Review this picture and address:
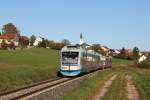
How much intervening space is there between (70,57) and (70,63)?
2.47ft

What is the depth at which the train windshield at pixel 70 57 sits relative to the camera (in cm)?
4784

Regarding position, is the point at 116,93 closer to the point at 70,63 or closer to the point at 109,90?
the point at 109,90

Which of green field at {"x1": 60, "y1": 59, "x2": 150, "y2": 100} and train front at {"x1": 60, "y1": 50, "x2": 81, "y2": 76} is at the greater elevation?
train front at {"x1": 60, "y1": 50, "x2": 81, "y2": 76}

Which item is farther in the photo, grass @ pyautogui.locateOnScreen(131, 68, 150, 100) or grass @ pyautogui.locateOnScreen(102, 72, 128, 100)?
grass @ pyautogui.locateOnScreen(131, 68, 150, 100)

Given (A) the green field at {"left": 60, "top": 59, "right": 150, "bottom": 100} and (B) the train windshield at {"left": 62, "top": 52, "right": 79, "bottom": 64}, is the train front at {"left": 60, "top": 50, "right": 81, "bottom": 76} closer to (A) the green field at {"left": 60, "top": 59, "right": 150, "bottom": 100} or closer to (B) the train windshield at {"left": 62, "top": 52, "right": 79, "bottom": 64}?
(B) the train windshield at {"left": 62, "top": 52, "right": 79, "bottom": 64}

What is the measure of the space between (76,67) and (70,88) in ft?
55.8

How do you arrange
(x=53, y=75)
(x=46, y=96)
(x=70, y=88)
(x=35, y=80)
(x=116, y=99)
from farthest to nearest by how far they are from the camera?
1. (x=53, y=75)
2. (x=35, y=80)
3. (x=70, y=88)
4. (x=116, y=99)
5. (x=46, y=96)

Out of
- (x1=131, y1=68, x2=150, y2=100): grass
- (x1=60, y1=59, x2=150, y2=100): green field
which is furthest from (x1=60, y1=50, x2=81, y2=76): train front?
(x1=131, y1=68, x2=150, y2=100): grass

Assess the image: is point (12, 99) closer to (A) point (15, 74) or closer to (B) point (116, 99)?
(B) point (116, 99)

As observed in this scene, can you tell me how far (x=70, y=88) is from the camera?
3061cm

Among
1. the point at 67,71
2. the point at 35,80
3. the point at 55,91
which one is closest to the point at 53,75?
the point at 67,71

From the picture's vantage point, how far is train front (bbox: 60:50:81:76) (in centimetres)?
4762

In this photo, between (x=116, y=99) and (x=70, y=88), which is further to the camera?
(x=70, y=88)

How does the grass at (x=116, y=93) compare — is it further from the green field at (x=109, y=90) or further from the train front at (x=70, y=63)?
the train front at (x=70, y=63)
